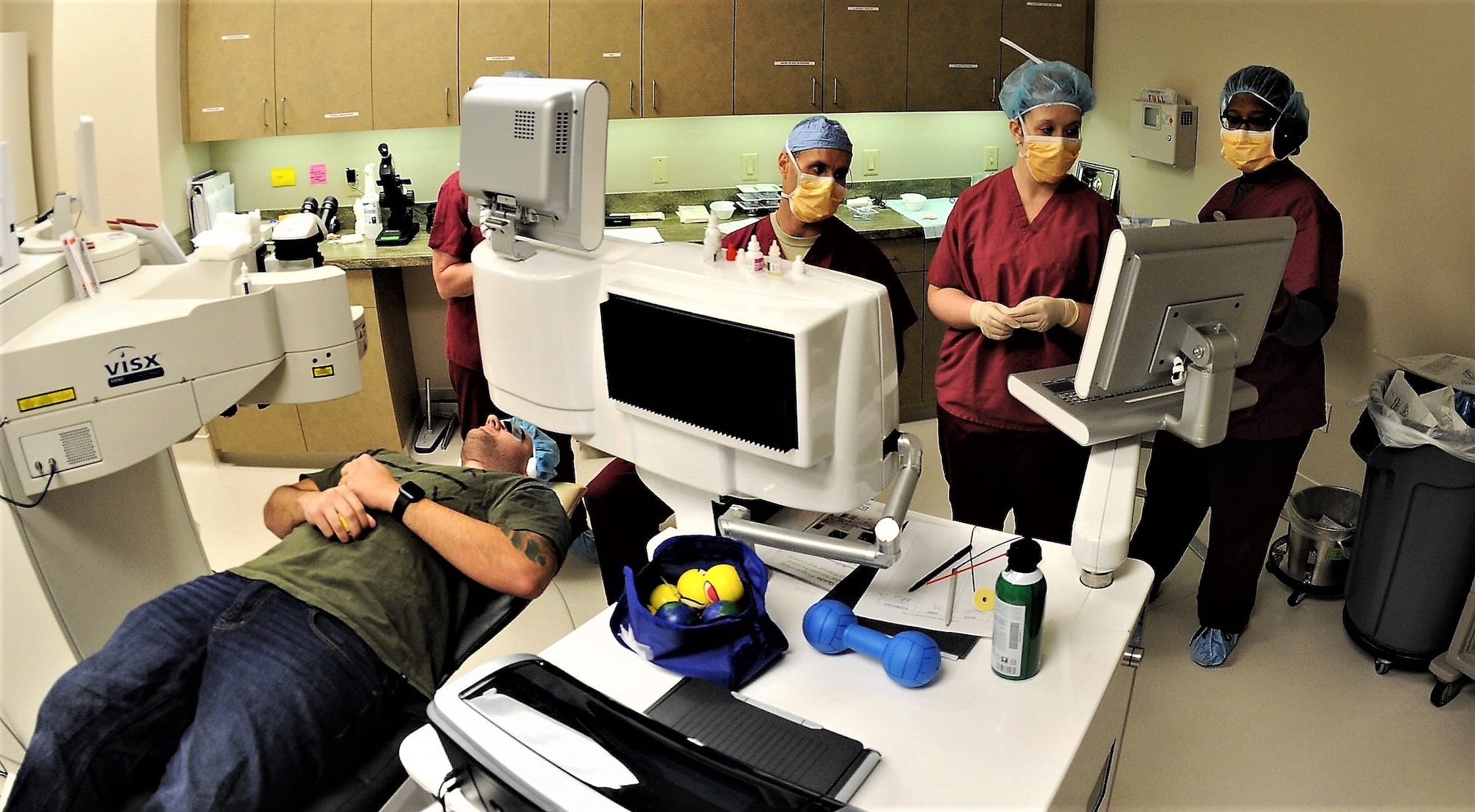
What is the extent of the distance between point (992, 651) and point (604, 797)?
2.21ft

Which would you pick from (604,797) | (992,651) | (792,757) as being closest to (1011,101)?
(992,651)

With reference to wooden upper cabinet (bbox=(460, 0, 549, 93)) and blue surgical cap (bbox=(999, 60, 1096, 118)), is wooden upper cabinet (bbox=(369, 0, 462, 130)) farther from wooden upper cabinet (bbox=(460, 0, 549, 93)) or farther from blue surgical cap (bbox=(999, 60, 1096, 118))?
blue surgical cap (bbox=(999, 60, 1096, 118))

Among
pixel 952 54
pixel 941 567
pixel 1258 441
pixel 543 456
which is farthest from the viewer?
pixel 952 54

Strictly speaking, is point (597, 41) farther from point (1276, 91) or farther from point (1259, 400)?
point (1259, 400)

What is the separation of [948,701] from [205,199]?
12.1 ft

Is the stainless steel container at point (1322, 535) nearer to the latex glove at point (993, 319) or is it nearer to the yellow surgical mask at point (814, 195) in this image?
the latex glove at point (993, 319)

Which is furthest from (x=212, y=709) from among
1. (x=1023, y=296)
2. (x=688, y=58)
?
(x=688, y=58)

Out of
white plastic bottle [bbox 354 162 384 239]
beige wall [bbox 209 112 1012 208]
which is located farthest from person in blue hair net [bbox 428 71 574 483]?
beige wall [bbox 209 112 1012 208]

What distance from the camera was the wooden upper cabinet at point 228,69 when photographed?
4.06 metres

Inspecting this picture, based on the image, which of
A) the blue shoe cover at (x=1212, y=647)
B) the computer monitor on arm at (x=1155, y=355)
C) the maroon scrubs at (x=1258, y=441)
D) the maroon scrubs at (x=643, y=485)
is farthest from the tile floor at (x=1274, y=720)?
the computer monitor on arm at (x=1155, y=355)

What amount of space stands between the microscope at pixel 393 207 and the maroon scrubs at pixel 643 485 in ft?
6.32

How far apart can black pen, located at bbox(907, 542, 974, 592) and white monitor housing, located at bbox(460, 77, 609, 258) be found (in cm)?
77

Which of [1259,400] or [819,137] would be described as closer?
[819,137]

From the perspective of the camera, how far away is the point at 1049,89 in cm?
253
